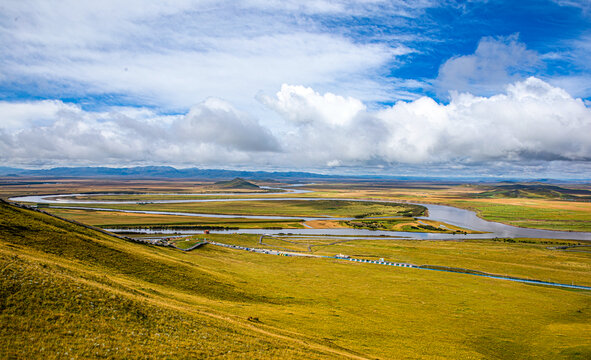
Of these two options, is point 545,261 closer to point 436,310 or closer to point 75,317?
point 436,310

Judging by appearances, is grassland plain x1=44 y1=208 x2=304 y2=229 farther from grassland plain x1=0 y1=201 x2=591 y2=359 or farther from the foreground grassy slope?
the foreground grassy slope

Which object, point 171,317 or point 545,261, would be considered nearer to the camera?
point 171,317

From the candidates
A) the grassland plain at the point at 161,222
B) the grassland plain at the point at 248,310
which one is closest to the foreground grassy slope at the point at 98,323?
the grassland plain at the point at 248,310

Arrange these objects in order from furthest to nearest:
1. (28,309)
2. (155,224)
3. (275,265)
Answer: (155,224)
(275,265)
(28,309)

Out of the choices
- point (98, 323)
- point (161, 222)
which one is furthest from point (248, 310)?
point (161, 222)

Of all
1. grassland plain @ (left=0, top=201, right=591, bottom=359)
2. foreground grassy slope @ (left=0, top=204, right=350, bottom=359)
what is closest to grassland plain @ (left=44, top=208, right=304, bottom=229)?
grassland plain @ (left=0, top=201, right=591, bottom=359)

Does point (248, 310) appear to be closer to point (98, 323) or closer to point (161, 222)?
point (98, 323)

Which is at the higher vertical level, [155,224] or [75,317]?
[75,317]

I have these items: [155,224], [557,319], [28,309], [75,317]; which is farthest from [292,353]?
[155,224]
